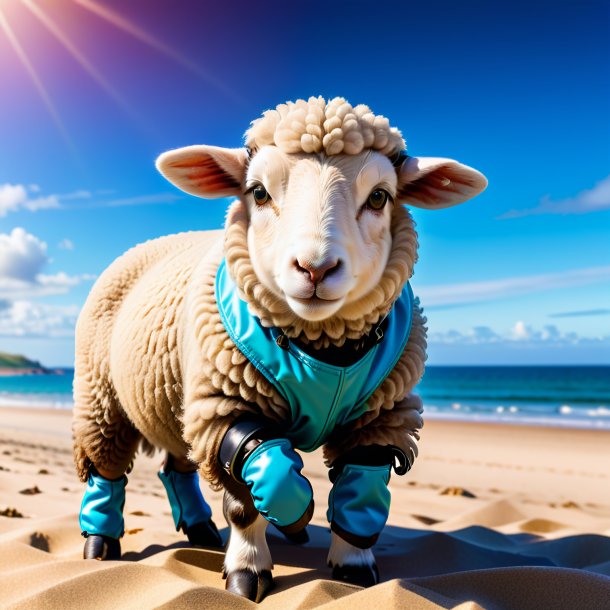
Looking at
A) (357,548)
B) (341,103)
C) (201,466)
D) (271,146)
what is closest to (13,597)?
(201,466)

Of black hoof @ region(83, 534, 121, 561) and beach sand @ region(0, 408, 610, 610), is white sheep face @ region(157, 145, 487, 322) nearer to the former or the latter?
beach sand @ region(0, 408, 610, 610)

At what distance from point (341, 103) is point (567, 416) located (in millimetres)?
17866

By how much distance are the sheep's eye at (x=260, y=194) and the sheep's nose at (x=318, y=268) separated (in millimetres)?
374

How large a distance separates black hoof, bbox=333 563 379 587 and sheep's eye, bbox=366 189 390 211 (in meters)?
1.41

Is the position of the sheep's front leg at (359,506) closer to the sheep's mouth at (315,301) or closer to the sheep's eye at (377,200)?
the sheep's mouth at (315,301)

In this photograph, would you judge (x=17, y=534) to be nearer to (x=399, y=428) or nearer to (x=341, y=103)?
(x=399, y=428)

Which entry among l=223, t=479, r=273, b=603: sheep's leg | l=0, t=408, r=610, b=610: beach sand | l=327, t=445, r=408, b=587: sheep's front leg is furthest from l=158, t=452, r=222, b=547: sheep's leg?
l=327, t=445, r=408, b=587: sheep's front leg

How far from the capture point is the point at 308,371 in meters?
2.39

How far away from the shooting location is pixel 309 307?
6.99ft

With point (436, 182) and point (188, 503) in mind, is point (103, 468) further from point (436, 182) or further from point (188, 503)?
point (436, 182)

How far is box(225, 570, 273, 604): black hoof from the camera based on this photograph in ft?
7.95

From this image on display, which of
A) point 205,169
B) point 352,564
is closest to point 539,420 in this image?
point 352,564

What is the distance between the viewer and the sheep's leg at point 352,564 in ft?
8.49

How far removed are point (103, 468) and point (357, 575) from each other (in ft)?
4.81
